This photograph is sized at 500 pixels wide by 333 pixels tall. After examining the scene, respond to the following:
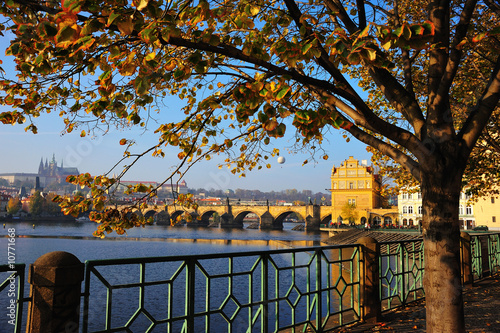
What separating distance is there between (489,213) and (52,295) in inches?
2295

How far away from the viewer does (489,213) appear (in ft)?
168

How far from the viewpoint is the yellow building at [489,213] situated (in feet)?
165

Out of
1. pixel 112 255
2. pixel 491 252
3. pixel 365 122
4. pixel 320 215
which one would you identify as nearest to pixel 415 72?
pixel 491 252

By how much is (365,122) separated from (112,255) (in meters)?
Result: 36.4

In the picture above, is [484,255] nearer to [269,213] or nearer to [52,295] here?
[52,295]

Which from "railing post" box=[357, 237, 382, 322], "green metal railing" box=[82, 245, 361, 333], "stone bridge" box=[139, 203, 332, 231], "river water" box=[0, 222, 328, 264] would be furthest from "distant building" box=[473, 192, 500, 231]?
"railing post" box=[357, 237, 382, 322]

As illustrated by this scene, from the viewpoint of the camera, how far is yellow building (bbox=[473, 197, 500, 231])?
50156 millimetres

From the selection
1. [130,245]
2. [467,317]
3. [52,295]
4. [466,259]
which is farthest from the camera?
[130,245]

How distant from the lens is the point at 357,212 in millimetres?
71438

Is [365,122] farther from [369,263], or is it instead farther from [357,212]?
[357,212]

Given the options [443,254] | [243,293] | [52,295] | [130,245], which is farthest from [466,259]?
[130,245]

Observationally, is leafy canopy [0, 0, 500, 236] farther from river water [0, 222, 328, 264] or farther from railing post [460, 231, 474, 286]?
river water [0, 222, 328, 264]

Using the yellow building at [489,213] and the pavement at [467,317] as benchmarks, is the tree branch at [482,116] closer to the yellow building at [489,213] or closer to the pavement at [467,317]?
the pavement at [467,317]

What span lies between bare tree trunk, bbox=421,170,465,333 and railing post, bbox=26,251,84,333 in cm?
375
